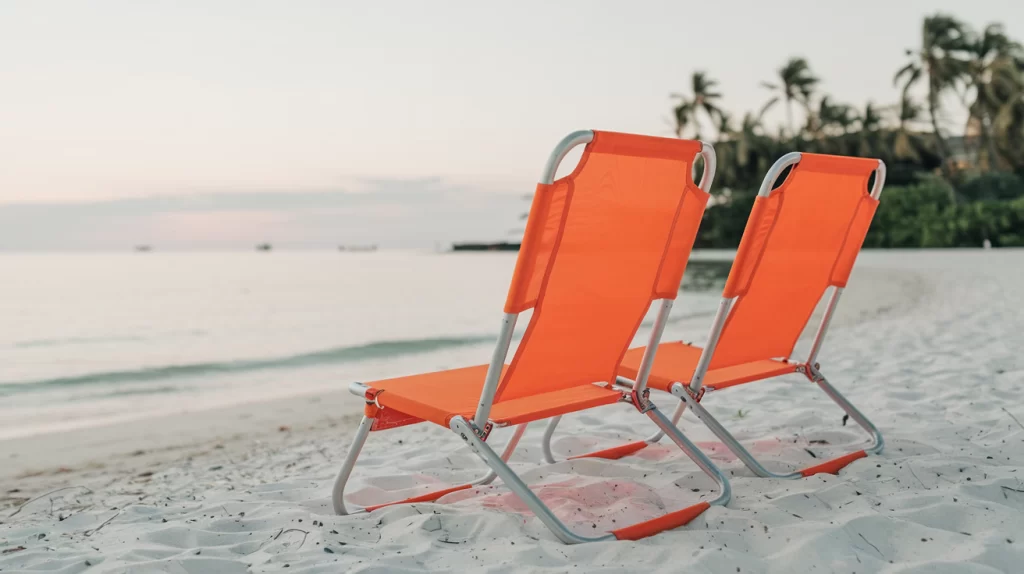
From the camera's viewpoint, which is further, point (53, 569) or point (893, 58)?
point (893, 58)

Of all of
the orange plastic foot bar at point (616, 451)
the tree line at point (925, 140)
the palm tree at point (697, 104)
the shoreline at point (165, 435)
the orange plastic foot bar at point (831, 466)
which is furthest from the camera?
the palm tree at point (697, 104)

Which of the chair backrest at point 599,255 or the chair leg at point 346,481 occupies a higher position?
the chair backrest at point 599,255

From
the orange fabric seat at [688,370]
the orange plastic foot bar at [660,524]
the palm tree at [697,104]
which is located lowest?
the orange plastic foot bar at [660,524]

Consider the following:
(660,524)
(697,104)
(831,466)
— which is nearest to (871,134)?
(697,104)

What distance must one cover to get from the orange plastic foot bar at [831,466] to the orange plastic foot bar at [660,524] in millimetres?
644

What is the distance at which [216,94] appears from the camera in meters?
21.2

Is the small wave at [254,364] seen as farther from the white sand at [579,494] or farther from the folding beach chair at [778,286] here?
the folding beach chair at [778,286]

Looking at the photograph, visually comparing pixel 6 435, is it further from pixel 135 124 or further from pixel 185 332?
pixel 135 124

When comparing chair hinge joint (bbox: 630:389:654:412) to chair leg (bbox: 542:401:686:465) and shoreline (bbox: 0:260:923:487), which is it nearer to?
chair leg (bbox: 542:401:686:465)

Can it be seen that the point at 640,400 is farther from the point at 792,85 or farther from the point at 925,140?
the point at 792,85

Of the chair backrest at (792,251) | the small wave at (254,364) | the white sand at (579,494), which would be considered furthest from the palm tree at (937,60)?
the chair backrest at (792,251)

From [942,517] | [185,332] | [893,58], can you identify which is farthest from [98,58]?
[893,58]

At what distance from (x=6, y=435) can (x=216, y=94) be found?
17294mm

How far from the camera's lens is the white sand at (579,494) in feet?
6.53
